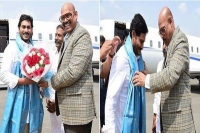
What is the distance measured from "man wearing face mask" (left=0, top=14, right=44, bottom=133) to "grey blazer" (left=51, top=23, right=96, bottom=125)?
714 millimetres

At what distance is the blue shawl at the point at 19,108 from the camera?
3.09 metres

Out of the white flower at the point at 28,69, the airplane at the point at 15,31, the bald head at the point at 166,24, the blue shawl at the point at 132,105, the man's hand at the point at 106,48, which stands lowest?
the blue shawl at the point at 132,105

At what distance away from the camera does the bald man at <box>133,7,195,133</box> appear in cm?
201

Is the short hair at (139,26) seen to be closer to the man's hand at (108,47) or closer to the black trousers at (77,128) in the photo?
the man's hand at (108,47)

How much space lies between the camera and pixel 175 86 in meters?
2.13

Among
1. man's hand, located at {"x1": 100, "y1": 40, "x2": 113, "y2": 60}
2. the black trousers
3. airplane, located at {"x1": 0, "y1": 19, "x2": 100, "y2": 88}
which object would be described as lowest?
the black trousers

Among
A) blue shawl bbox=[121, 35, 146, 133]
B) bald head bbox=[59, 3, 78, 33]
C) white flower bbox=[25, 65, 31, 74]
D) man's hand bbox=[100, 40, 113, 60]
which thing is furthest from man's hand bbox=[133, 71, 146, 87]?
white flower bbox=[25, 65, 31, 74]

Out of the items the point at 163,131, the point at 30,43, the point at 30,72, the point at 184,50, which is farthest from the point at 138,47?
the point at 30,43

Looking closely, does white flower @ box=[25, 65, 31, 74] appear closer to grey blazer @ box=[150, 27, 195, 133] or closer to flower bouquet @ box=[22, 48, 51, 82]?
flower bouquet @ box=[22, 48, 51, 82]

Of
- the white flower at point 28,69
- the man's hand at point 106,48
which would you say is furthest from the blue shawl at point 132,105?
the white flower at point 28,69

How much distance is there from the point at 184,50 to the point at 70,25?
3.12 ft

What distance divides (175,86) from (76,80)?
76cm

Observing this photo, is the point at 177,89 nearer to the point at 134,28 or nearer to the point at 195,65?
the point at 134,28

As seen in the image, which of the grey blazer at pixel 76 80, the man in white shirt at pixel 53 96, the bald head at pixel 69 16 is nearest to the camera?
the grey blazer at pixel 76 80
